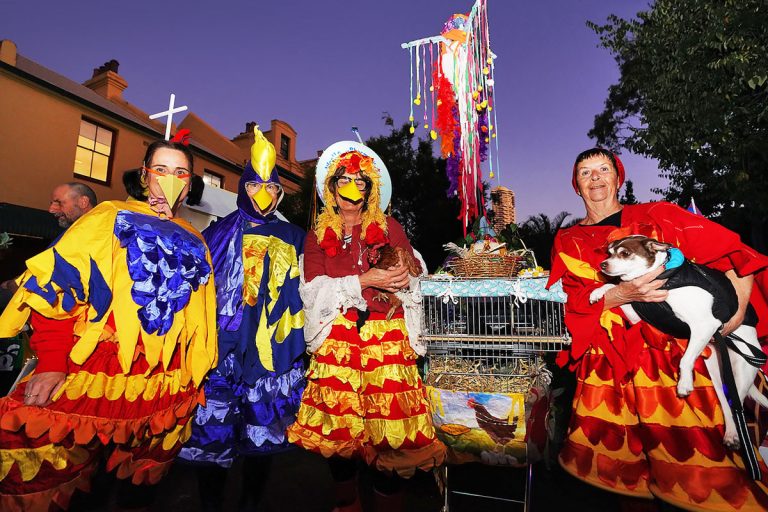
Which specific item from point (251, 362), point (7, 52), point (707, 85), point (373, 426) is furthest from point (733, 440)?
point (7, 52)

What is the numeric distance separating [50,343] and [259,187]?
1.29 meters

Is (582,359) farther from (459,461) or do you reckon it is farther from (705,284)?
(459,461)

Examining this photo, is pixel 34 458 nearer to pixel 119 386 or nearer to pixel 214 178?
pixel 119 386

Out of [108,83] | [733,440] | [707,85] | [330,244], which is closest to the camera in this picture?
[733,440]

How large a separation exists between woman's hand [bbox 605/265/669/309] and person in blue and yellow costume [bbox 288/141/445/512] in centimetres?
99

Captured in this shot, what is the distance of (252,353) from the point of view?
221 centimetres

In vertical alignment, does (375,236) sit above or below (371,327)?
above

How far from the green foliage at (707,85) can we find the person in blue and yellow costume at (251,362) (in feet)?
21.6

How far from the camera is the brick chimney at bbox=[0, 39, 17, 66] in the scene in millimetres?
8656

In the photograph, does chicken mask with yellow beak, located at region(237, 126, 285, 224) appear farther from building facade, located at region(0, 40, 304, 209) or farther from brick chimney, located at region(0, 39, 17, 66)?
brick chimney, located at region(0, 39, 17, 66)

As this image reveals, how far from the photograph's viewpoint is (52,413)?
159 cm

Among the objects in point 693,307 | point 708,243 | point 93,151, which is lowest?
point 693,307

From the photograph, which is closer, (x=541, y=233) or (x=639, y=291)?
(x=639, y=291)

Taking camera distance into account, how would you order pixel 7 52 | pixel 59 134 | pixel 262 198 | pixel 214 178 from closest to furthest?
pixel 262 198
pixel 7 52
pixel 59 134
pixel 214 178
